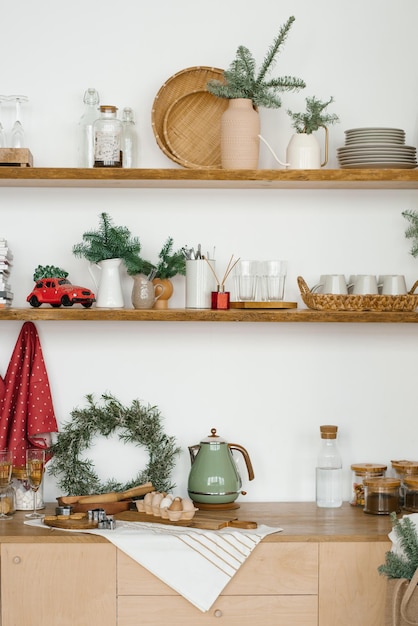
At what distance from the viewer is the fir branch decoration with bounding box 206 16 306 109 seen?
298 centimetres

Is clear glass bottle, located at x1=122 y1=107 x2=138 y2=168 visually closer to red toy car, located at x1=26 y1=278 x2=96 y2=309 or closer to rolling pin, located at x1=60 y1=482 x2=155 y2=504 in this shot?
red toy car, located at x1=26 y1=278 x2=96 y2=309

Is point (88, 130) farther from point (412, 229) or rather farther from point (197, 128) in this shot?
point (412, 229)

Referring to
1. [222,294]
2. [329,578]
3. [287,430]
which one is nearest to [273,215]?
[222,294]

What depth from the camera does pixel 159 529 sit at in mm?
2773

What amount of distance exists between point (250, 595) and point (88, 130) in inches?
59.4

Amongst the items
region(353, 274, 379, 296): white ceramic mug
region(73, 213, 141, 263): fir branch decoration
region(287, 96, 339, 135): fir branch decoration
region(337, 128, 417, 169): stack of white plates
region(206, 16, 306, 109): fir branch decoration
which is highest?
region(206, 16, 306, 109): fir branch decoration

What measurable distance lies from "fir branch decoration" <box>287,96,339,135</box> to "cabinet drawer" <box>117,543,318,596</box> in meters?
1.28

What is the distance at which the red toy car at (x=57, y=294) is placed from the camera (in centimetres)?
301

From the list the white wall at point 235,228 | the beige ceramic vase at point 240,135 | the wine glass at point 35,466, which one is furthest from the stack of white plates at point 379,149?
the wine glass at point 35,466

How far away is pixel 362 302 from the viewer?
3.00m

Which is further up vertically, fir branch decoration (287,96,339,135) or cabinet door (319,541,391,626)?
fir branch decoration (287,96,339,135)

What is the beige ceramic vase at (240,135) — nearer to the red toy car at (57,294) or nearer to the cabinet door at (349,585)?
the red toy car at (57,294)

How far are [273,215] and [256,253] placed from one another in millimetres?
139

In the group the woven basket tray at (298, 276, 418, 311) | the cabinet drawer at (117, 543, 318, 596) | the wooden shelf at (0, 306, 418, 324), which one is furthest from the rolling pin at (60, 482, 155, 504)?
the woven basket tray at (298, 276, 418, 311)
